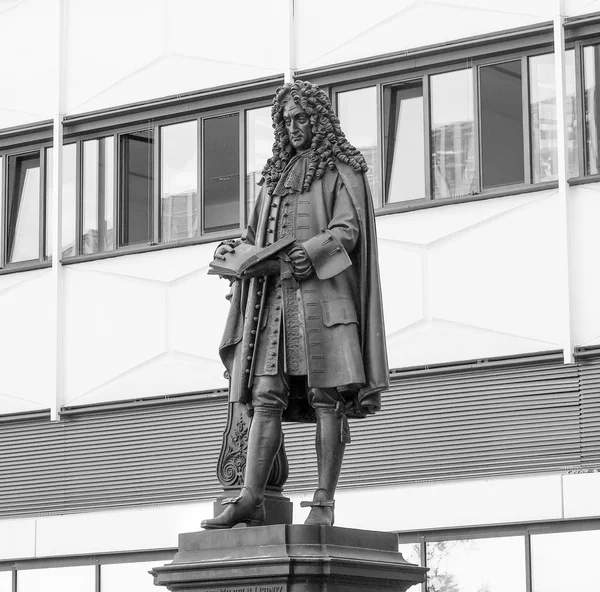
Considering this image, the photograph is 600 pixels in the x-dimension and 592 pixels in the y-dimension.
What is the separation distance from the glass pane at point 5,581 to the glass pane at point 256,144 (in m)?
5.98

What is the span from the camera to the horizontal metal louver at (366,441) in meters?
20.3

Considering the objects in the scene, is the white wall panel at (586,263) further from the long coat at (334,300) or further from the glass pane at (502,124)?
the long coat at (334,300)

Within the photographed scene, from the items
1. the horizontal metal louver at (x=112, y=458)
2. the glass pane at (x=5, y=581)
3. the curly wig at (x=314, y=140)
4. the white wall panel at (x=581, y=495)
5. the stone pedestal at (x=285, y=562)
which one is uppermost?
the curly wig at (x=314, y=140)

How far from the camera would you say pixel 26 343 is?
2469cm

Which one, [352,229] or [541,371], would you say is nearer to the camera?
[352,229]

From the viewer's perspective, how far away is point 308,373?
10.9 meters

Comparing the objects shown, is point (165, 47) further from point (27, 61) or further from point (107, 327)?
point (107, 327)

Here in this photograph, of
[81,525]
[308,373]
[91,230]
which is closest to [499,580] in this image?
[81,525]

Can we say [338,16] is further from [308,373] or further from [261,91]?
[308,373]

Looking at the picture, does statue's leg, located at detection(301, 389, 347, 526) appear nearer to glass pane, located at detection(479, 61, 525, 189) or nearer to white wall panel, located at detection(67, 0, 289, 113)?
glass pane, located at detection(479, 61, 525, 189)

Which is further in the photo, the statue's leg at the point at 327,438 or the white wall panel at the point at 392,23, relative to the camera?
the white wall panel at the point at 392,23

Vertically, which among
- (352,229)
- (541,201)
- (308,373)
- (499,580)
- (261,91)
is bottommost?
(499,580)

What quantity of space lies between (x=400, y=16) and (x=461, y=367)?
453 centimetres

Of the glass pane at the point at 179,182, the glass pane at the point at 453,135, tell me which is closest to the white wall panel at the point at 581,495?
the glass pane at the point at 453,135
